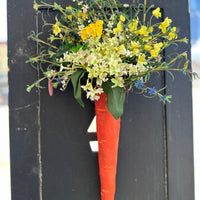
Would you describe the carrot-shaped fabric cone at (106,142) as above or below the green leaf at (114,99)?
below

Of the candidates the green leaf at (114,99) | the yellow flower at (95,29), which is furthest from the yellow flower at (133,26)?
the green leaf at (114,99)

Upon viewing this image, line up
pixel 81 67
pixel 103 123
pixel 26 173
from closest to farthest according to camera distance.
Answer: pixel 81 67
pixel 103 123
pixel 26 173

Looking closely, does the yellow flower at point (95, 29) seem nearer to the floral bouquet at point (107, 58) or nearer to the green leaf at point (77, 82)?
the floral bouquet at point (107, 58)

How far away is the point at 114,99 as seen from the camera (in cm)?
91

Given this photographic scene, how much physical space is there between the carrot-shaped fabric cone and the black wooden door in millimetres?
142

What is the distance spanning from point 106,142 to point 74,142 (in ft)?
0.84

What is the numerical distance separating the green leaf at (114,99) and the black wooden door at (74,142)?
1.08 ft

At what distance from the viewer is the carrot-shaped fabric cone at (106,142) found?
1.04 metres

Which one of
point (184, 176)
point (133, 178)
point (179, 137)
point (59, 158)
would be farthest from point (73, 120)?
point (184, 176)

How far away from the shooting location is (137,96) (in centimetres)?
127

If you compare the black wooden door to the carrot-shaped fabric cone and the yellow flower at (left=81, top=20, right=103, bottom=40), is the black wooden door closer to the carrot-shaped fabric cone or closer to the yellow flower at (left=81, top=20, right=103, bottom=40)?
the carrot-shaped fabric cone

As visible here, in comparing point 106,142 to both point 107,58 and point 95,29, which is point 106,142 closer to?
point 107,58

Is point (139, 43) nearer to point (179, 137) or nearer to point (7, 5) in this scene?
point (179, 137)

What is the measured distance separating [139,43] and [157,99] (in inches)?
17.7
